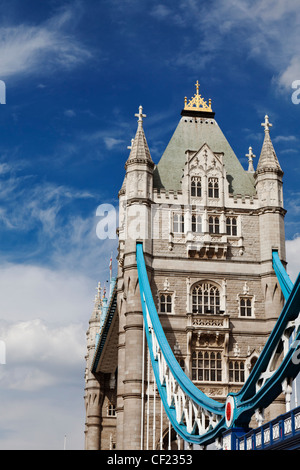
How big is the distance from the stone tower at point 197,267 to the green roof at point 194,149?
0.08 meters

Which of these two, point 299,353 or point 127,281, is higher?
point 127,281

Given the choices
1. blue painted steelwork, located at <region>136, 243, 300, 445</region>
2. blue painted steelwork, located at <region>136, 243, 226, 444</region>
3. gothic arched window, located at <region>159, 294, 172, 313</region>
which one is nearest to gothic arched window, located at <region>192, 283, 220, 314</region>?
gothic arched window, located at <region>159, 294, 172, 313</region>

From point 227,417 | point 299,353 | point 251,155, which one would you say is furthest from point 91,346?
point 299,353

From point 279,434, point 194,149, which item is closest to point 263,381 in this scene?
point 279,434

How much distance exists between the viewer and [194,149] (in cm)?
4653

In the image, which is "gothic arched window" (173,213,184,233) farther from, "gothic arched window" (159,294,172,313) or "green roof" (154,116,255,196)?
"gothic arched window" (159,294,172,313)

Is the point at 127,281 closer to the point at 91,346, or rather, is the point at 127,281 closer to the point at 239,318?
the point at 239,318

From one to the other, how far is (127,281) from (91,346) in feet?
114

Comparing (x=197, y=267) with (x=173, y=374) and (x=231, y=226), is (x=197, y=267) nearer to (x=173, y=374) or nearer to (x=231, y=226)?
(x=231, y=226)

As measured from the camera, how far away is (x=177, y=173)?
Answer: 45344 mm

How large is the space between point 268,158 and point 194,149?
16.4ft

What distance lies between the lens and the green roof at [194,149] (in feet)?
148

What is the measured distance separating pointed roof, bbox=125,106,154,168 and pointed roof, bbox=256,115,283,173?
22.4 ft

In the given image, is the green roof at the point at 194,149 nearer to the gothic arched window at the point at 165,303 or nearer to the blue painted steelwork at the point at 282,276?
the blue painted steelwork at the point at 282,276
